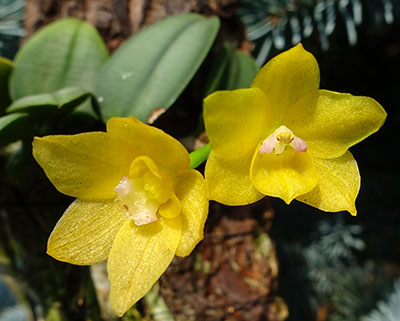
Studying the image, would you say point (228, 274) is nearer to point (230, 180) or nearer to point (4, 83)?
point (230, 180)

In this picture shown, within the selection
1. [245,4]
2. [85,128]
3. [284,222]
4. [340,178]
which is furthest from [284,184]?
[284,222]

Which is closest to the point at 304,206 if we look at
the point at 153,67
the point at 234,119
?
the point at 153,67

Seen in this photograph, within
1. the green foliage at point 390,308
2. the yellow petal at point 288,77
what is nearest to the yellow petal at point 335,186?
the yellow petal at point 288,77

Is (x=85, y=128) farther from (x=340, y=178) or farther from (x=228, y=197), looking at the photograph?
(x=340, y=178)

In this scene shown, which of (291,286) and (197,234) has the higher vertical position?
(197,234)

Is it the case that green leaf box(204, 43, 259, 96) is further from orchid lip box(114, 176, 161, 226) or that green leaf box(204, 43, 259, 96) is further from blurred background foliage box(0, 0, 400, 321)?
orchid lip box(114, 176, 161, 226)

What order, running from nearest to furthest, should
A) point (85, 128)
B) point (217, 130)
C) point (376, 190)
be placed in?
1. point (217, 130)
2. point (85, 128)
3. point (376, 190)

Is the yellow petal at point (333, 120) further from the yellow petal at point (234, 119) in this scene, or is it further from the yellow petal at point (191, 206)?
the yellow petal at point (191, 206)
